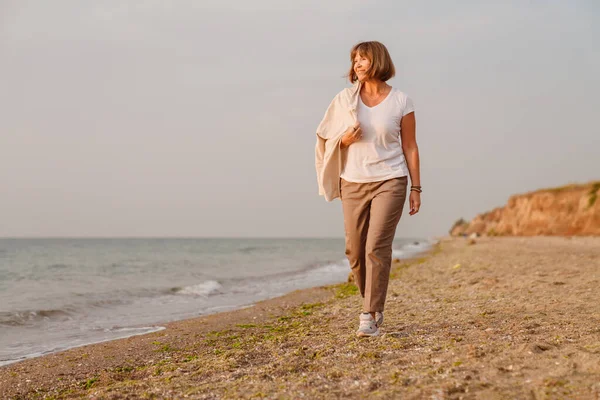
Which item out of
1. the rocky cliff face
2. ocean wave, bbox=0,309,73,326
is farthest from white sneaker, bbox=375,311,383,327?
the rocky cliff face

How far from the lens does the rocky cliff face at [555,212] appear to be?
114ft

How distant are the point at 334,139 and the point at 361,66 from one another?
0.63m

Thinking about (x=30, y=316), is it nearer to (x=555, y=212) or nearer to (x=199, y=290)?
(x=199, y=290)

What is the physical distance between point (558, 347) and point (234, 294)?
936 centimetres

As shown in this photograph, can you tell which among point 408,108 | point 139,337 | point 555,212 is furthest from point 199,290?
point 555,212

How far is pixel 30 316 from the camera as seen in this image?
862cm

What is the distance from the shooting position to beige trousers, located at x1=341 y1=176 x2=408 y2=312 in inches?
168

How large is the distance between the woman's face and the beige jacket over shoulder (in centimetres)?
8

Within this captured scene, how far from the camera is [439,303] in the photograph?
6.46 meters

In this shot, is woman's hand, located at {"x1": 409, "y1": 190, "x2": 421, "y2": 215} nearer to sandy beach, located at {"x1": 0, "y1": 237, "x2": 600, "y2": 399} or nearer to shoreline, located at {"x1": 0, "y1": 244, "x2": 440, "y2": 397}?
sandy beach, located at {"x1": 0, "y1": 237, "x2": 600, "y2": 399}

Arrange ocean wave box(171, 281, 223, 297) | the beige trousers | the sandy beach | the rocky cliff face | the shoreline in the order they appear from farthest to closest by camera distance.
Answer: the rocky cliff face
ocean wave box(171, 281, 223, 297)
the shoreline
the beige trousers
the sandy beach

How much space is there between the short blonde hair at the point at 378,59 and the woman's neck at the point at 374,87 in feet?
0.16

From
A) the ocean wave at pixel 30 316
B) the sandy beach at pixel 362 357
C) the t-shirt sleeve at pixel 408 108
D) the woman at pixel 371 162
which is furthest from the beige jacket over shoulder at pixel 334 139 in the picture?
the ocean wave at pixel 30 316

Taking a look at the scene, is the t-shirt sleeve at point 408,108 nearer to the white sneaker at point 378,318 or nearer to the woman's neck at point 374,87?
the woman's neck at point 374,87
